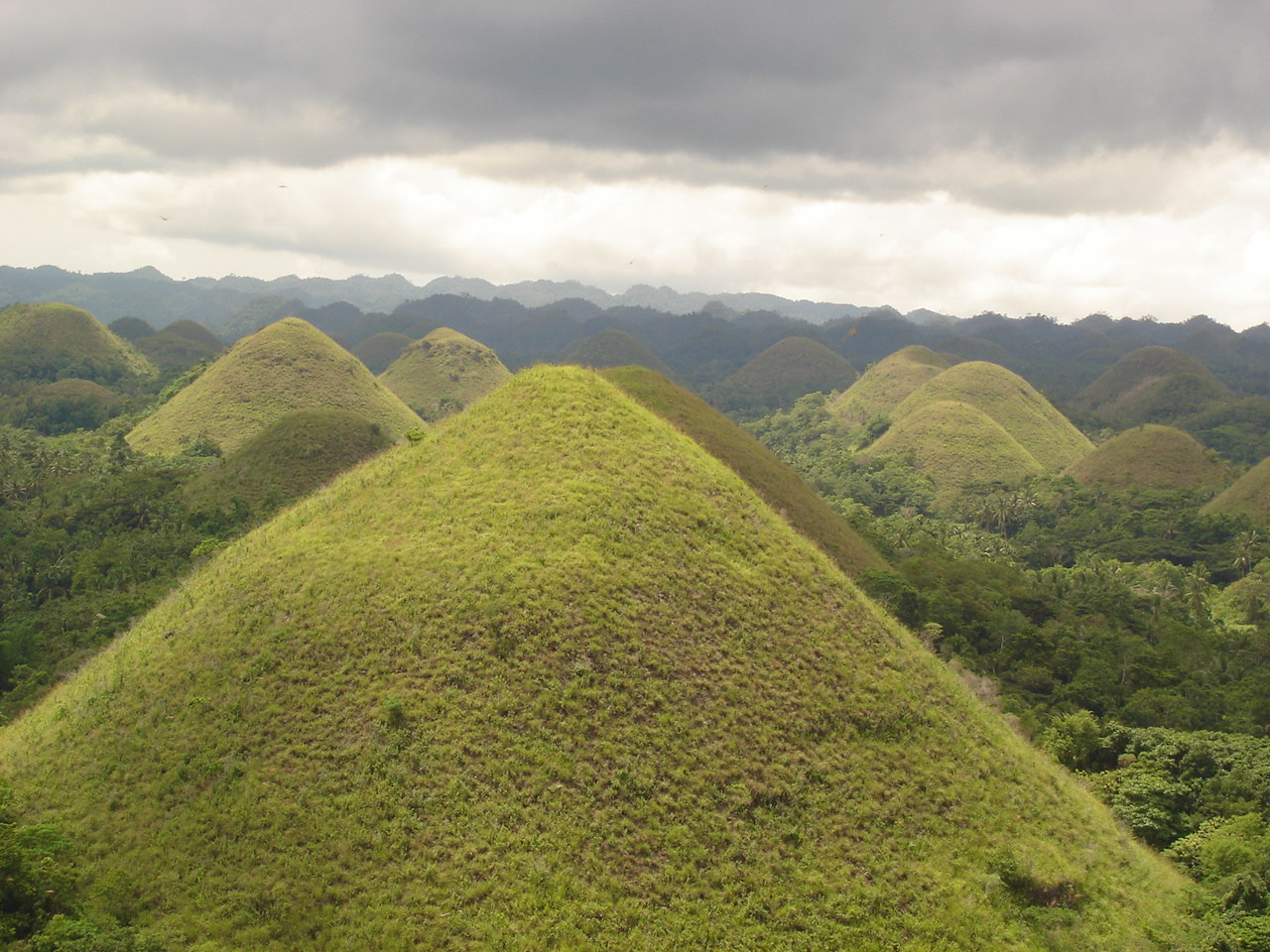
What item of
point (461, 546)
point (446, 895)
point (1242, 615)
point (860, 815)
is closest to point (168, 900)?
point (446, 895)

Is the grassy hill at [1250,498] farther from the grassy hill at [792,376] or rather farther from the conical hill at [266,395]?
the grassy hill at [792,376]

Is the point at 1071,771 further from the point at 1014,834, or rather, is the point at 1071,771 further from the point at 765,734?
the point at 765,734

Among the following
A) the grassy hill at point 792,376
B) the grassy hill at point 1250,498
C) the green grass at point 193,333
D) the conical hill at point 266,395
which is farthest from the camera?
the grassy hill at point 792,376

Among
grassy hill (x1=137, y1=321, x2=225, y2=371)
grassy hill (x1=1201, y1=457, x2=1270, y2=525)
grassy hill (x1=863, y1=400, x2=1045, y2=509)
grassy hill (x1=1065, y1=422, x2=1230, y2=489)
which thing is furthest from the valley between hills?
grassy hill (x1=137, y1=321, x2=225, y2=371)

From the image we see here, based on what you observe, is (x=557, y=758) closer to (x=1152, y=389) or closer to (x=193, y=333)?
(x=1152, y=389)

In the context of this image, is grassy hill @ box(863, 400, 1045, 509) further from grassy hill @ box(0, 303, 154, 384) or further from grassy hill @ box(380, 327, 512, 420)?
grassy hill @ box(0, 303, 154, 384)

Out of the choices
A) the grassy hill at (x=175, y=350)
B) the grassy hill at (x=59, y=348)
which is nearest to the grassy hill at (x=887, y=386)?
the grassy hill at (x=175, y=350)
